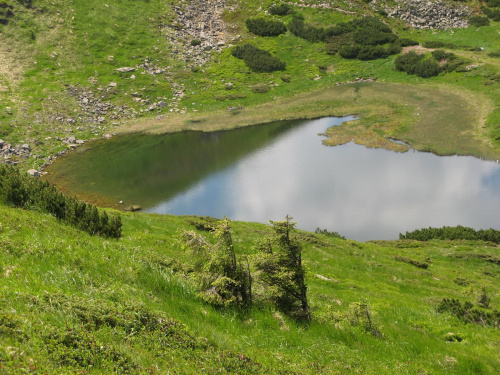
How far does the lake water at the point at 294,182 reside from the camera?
37906 mm

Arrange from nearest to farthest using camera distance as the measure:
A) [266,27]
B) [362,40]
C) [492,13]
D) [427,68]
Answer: [427,68], [362,40], [492,13], [266,27]

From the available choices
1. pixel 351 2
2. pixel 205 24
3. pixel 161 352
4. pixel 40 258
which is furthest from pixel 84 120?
pixel 351 2

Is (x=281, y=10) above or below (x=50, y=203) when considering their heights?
above

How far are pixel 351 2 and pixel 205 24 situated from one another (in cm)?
5002

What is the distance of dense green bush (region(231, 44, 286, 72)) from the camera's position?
88.6m

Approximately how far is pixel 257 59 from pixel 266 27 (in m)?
20.7

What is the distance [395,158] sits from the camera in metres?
50.7

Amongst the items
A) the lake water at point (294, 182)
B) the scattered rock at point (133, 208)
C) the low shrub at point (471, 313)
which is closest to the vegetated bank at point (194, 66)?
the lake water at point (294, 182)

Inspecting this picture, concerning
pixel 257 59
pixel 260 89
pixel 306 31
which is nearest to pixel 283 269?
pixel 260 89

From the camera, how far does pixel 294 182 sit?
45156 mm

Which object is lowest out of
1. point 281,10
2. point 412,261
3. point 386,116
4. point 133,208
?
point 133,208

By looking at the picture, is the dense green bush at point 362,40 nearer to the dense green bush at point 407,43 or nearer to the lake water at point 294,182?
the dense green bush at point 407,43

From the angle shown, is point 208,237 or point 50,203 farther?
point 208,237

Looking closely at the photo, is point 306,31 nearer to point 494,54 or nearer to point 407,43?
point 407,43
